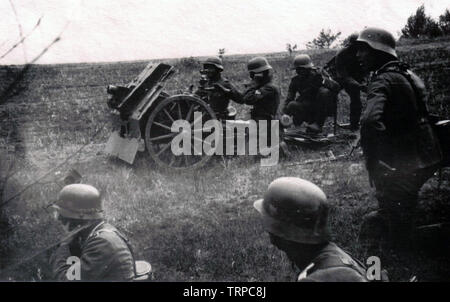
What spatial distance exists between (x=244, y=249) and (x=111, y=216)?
1925 mm

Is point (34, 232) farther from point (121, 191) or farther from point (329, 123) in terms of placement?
point (329, 123)

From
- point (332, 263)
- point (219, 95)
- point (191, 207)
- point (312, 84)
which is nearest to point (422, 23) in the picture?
point (312, 84)

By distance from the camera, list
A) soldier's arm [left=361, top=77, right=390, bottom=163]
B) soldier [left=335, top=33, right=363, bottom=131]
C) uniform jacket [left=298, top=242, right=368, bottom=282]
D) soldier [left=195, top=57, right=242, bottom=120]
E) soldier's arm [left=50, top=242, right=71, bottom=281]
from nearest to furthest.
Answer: uniform jacket [left=298, top=242, right=368, bottom=282] → soldier's arm [left=50, top=242, right=71, bottom=281] → soldier's arm [left=361, top=77, right=390, bottom=163] → soldier [left=195, top=57, right=242, bottom=120] → soldier [left=335, top=33, right=363, bottom=131]

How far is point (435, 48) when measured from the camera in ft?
43.7

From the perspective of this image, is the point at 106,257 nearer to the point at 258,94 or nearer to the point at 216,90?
the point at 216,90

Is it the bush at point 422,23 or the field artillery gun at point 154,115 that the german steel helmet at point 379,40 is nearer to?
the bush at point 422,23

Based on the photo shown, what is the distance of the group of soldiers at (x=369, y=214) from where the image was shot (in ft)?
8.33

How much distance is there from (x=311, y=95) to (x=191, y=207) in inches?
166

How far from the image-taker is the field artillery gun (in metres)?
6.89

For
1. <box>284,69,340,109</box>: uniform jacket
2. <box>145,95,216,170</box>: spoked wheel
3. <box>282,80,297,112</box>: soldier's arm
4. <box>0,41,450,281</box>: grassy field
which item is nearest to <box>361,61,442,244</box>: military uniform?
<box>0,41,450,281</box>: grassy field

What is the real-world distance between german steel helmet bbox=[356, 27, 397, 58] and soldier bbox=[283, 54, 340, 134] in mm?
4214

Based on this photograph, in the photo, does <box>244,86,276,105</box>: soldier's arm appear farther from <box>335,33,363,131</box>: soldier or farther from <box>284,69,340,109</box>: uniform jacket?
<box>335,33,363,131</box>: soldier

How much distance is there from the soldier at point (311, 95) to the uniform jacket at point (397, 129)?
4.51m

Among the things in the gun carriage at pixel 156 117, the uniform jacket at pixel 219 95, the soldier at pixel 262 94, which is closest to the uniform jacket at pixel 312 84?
the soldier at pixel 262 94
